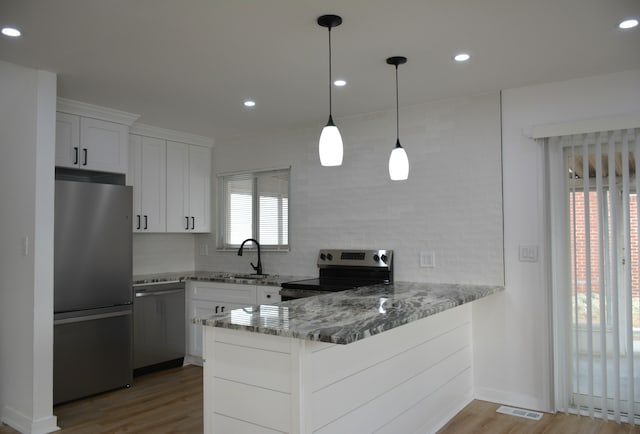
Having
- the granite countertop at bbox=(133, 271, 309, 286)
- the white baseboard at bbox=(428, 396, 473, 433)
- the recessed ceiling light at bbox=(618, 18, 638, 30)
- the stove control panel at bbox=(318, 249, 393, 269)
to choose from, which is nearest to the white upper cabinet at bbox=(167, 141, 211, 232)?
the granite countertop at bbox=(133, 271, 309, 286)

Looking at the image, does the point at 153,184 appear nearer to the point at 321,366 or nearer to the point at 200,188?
the point at 200,188

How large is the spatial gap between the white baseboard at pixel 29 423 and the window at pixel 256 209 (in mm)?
2430

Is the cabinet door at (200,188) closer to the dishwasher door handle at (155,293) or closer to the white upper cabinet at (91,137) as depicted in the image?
the dishwasher door handle at (155,293)

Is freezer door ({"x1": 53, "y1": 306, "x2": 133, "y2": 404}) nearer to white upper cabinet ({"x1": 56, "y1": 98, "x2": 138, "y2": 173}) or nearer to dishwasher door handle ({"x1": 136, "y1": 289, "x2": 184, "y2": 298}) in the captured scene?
dishwasher door handle ({"x1": 136, "y1": 289, "x2": 184, "y2": 298})

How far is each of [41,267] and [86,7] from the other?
69.6 inches

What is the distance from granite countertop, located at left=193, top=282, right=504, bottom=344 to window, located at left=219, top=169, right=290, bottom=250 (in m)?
1.76

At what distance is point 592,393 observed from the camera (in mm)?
3303

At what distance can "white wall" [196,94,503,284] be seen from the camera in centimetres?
375

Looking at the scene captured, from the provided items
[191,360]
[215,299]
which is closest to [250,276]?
[215,299]

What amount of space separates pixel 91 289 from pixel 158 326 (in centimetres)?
93

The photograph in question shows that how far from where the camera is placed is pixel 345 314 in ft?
7.72

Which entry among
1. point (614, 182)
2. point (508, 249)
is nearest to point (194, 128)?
point (508, 249)

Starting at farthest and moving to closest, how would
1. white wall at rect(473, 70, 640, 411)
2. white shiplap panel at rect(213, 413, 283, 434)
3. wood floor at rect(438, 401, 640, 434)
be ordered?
1. white wall at rect(473, 70, 640, 411)
2. wood floor at rect(438, 401, 640, 434)
3. white shiplap panel at rect(213, 413, 283, 434)

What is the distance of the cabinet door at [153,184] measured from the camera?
15.8 ft
